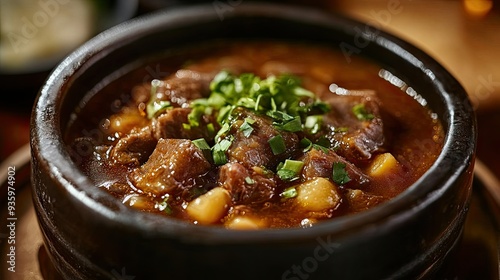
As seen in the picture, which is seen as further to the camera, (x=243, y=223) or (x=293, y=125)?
(x=293, y=125)

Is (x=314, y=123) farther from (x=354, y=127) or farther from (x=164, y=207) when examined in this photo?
(x=164, y=207)

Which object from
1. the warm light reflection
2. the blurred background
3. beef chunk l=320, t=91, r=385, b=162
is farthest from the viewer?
the warm light reflection

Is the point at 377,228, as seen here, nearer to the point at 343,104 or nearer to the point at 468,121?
the point at 468,121

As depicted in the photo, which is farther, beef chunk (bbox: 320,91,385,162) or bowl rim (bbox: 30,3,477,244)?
beef chunk (bbox: 320,91,385,162)

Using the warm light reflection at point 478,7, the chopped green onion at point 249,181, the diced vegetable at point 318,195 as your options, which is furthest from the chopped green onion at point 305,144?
the warm light reflection at point 478,7

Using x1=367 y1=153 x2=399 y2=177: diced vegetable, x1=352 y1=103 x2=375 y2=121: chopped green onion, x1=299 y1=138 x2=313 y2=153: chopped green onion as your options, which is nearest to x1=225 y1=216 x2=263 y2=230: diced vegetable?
x1=299 y1=138 x2=313 y2=153: chopped green onion

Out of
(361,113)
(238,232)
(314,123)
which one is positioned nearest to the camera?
(238,232)

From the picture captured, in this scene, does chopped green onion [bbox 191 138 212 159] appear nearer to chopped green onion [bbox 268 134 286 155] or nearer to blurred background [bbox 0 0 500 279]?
chopped green onion [bbox 268 134 286 155]

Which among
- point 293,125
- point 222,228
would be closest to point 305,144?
point 293,125
